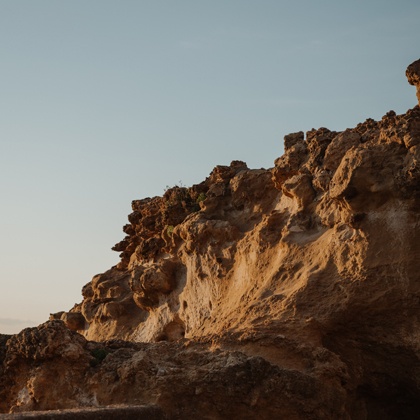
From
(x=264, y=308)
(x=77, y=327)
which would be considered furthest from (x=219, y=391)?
(x=77, y=327)

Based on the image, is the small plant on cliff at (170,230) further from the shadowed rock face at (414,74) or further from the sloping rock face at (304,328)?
the shadowed rock face at (414,74)

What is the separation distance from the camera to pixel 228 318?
43.8 ft

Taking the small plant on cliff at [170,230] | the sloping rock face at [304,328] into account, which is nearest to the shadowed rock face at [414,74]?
the sloping rock face at [304,328]

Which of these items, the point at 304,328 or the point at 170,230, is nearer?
the point at 304,328

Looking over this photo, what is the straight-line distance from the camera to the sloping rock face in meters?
10.8

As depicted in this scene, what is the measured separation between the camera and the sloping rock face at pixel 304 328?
10789 mm

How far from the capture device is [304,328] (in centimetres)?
1176

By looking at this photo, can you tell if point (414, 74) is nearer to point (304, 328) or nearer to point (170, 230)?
point (304, 328)

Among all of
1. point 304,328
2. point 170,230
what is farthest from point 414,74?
point 170,230

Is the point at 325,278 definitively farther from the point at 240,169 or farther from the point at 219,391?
the point at 240,169

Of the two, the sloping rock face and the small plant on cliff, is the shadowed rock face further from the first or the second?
the small plant on cliff

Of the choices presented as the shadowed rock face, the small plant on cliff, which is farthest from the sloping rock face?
the small plant on cliff

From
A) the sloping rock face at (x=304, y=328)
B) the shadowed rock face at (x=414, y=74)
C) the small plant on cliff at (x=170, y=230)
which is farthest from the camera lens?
the small plant on cliff at (x=170, y=230)

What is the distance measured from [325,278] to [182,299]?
532 centimetres
